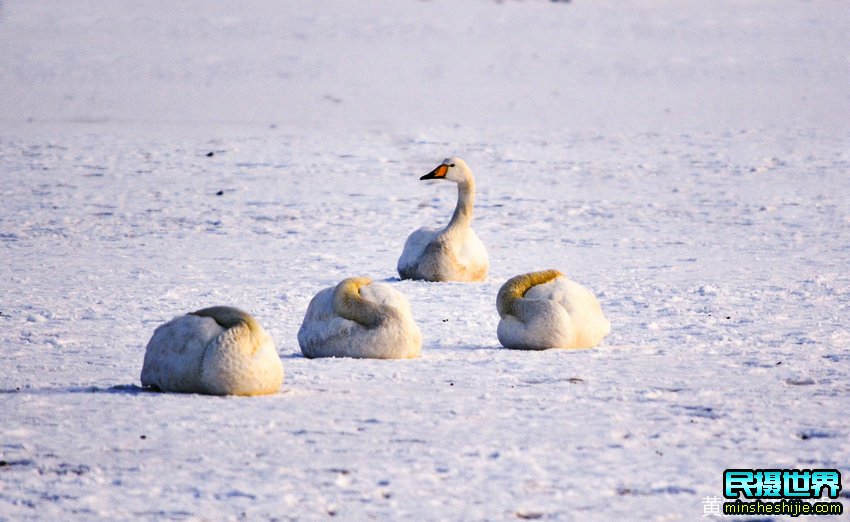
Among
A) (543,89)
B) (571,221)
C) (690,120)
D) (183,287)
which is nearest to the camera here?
(183,287)

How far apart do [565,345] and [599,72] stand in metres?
23.9

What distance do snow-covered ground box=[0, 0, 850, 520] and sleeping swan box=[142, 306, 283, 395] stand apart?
0.10 meters

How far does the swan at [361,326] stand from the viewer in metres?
7.13

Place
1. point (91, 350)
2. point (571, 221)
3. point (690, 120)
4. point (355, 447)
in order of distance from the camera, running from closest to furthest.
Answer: point (355, 447) → point (91, 350) → point (571, 221) → point (690, 120)

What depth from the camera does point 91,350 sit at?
756cm

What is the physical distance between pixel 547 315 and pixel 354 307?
1.07 meters

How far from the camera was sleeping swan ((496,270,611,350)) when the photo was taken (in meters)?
7.51

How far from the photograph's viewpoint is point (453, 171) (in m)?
11.0

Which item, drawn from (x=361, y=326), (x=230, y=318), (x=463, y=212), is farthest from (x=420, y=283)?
(x=230, y=318)

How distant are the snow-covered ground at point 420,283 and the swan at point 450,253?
207mm

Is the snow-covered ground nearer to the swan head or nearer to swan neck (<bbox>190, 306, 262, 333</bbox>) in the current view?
swan neck (<bbox>190, 306, 262, 333</bbox>)

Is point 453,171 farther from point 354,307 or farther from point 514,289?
point 354,307

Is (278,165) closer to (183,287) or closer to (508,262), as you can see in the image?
(508,262)

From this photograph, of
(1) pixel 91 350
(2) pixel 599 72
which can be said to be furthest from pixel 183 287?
(2) pixel 599 72
